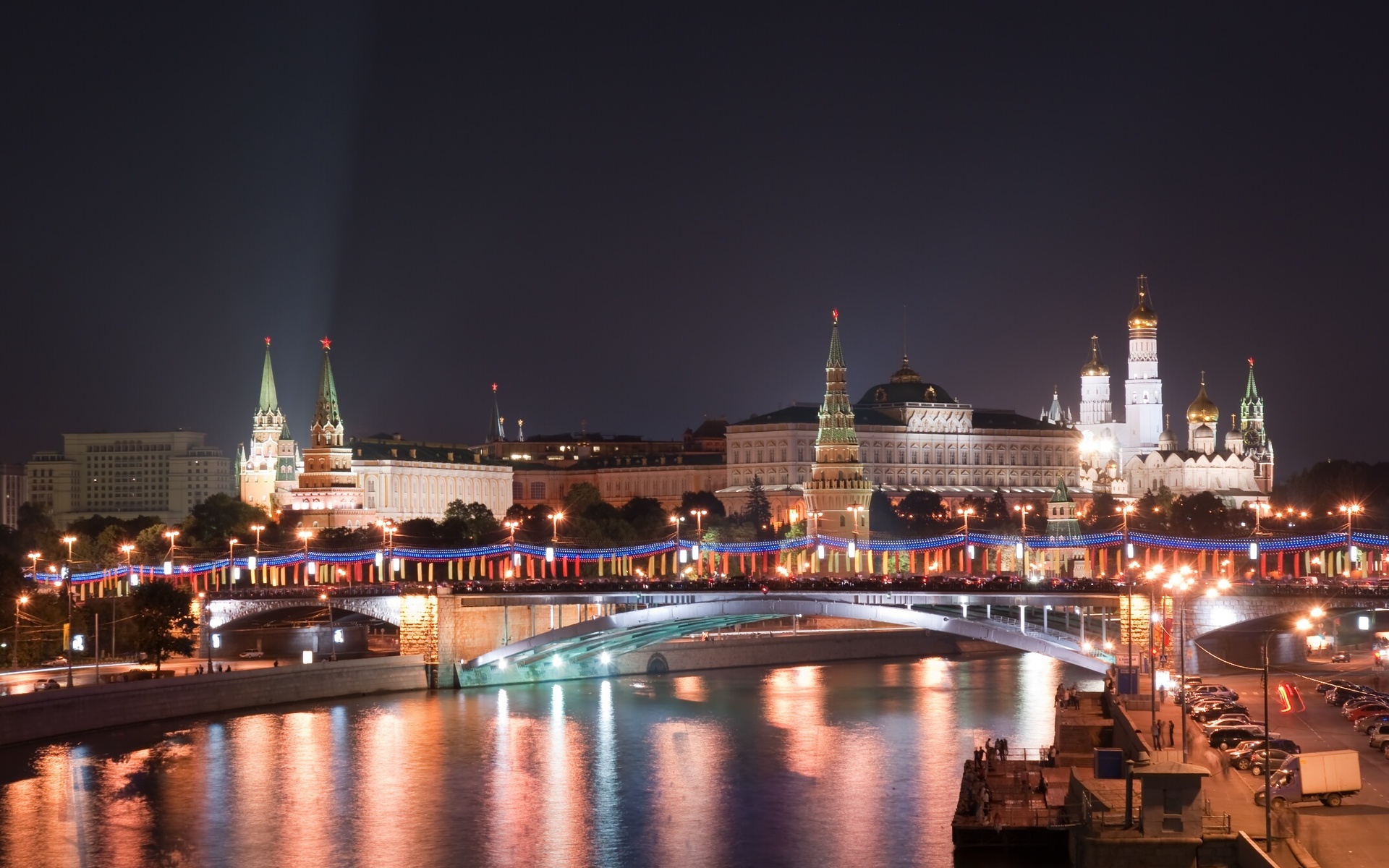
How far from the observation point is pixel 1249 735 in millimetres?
41250

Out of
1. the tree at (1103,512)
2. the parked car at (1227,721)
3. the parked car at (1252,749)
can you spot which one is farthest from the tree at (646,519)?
the parked car at (1252,749)

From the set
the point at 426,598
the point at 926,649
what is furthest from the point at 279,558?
the point at 926,649

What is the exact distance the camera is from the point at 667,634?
232 ft

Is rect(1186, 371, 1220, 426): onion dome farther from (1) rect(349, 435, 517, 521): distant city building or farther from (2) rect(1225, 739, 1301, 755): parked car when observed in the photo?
(2) rect(1225, 739, 1301, 755): parked car

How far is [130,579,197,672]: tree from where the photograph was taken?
67438 millimetres

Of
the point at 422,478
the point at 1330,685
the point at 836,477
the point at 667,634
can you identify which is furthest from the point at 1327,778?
the point at 422,478

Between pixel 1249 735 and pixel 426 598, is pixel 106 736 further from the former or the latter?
pixel 1249 735

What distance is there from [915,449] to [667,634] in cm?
10722

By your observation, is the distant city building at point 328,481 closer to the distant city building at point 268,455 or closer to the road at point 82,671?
the distant city building at point 268,455

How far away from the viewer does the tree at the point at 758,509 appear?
151113mm

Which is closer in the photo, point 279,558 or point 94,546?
point 279,558

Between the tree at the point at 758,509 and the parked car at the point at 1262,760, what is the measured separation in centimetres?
10703

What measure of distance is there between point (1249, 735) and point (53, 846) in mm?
22586

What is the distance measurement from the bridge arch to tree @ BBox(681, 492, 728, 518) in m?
88.5
